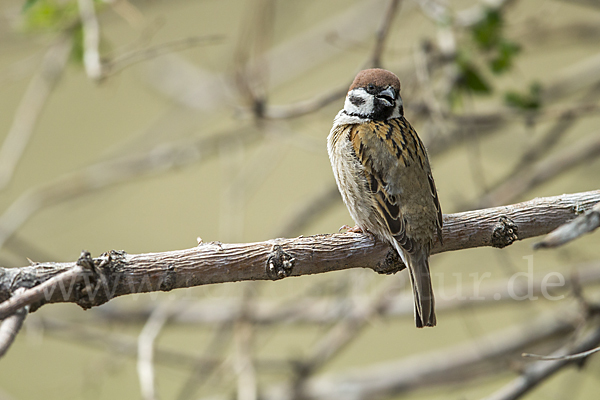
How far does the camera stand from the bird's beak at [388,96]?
2432 millimetres

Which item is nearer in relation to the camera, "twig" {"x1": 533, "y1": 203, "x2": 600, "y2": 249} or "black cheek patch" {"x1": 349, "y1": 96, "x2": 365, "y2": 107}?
"twig" {"x1": 533, "y1": 203, "x2": 600, "y2": 249}

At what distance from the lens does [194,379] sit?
3.37 m

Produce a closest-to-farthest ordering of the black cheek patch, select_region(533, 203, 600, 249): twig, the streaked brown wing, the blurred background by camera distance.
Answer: select_region(533, 203, 600, 249): twig → the streaked brown wing → the black cheek patch → the blurred background

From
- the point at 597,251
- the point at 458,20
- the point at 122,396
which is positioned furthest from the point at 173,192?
the point at 597,251

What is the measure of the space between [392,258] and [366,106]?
2.53 ft

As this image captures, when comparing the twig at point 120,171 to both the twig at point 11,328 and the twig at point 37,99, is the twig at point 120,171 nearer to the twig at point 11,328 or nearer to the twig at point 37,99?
the twig at point 37,99

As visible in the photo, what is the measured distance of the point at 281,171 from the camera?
5.55 m

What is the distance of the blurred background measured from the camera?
2994mm

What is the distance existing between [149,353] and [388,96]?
149 cm

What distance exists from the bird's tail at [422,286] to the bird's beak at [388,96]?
0.69m

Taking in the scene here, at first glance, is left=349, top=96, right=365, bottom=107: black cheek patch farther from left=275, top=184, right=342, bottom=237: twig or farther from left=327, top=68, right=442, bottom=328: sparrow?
left=275, top=184, right=342, bottom=237: twig

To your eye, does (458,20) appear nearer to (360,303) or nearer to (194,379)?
(360,303)

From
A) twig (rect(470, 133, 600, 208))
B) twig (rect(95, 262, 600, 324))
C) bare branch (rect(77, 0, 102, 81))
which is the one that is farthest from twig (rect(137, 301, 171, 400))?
twig (rect(470, 133, 600, 208))

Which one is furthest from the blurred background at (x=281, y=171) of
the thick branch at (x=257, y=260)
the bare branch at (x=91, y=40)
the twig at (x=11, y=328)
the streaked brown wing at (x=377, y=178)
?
the twig at (x=11, y=328)
